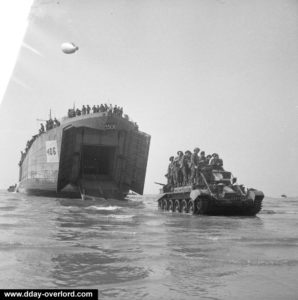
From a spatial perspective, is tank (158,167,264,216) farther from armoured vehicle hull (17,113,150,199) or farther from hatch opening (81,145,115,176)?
hatch opening (81,145,115,176)

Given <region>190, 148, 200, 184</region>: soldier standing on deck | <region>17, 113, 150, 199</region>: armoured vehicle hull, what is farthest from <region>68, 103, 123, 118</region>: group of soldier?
<region>190, 148, 200, 184</region>: soldier standing on deck

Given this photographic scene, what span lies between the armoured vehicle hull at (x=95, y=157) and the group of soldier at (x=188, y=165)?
31.2ft

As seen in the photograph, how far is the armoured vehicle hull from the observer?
92.1 ft

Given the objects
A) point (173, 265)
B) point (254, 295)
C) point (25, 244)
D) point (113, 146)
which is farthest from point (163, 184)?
point (254, 295)

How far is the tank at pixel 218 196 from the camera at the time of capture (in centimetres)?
1583

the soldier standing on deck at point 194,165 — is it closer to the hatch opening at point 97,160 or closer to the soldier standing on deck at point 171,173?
the soldier standing on deck at point 171,173

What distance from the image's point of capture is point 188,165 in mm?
18016

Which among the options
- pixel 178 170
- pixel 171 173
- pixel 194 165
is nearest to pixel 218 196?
pixel 194 165

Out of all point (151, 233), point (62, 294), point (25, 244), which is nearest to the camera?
point (62, 294)

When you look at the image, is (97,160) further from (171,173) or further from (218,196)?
(218,196)

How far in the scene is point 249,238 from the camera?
29.1 ft

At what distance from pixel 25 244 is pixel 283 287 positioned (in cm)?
470

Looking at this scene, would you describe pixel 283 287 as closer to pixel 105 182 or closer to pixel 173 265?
pixel 173 265

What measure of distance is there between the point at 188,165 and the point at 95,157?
46.0ft
